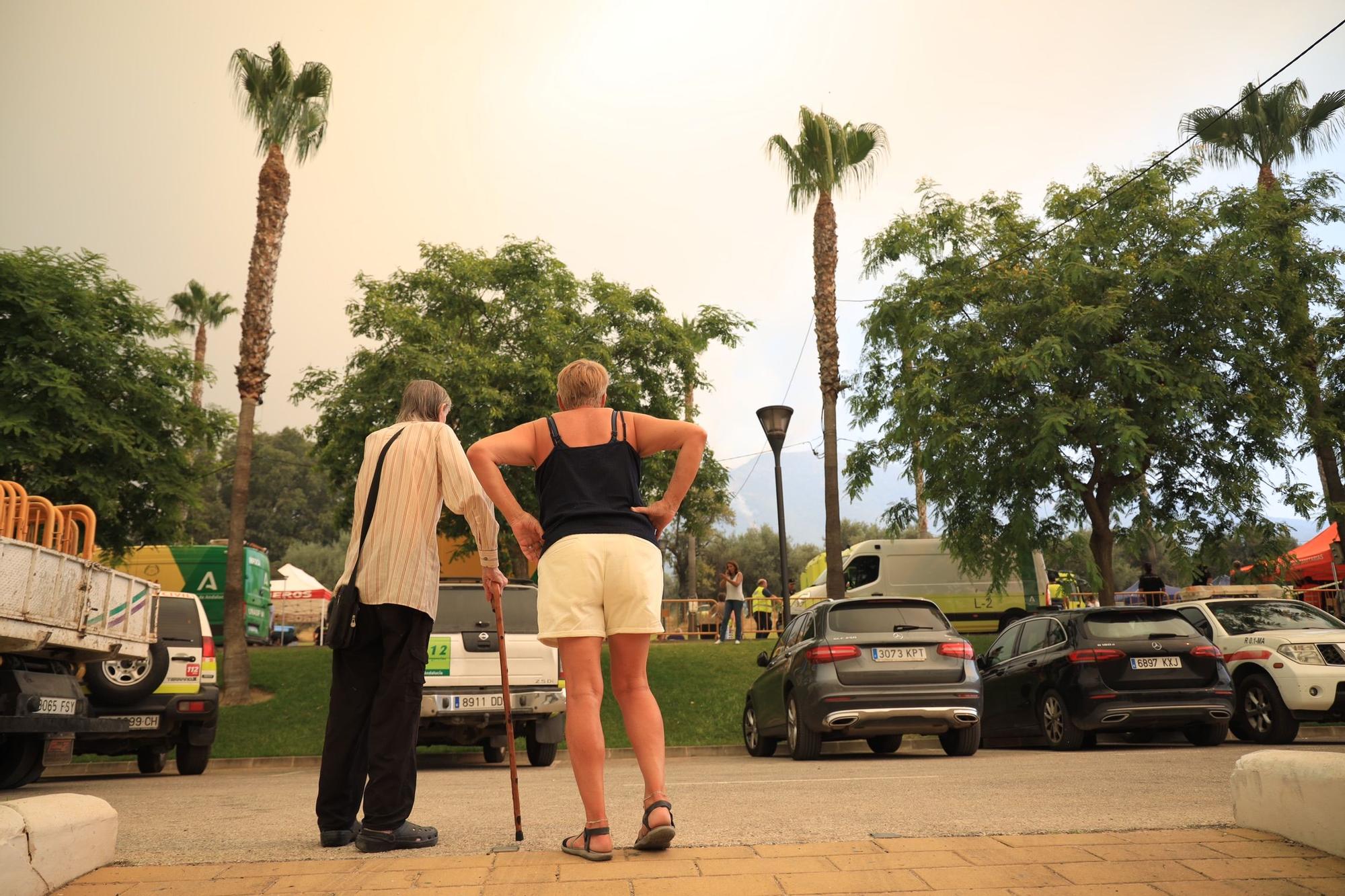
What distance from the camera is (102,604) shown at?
29.2 ft

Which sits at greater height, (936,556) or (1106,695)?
(936,556)

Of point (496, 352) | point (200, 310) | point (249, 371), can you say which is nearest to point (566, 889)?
point (249, 371)

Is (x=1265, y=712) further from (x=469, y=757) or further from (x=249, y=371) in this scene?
(x=249, y=371)

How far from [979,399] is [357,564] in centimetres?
1860

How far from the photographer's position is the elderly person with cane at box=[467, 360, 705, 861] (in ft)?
14.9

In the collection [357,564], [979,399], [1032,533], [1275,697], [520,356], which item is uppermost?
[520,356]

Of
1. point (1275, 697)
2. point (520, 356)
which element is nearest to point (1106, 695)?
point (1275, 697)

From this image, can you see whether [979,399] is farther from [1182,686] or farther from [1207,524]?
[1182,686]

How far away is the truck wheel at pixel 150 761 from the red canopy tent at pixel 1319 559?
22326 mm

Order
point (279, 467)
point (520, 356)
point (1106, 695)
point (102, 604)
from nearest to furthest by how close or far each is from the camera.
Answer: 1. point (102, 604)
2. point (1106, 695)
3. point (520, 356)
4. point (279, 467)

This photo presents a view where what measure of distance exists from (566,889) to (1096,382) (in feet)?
65.7

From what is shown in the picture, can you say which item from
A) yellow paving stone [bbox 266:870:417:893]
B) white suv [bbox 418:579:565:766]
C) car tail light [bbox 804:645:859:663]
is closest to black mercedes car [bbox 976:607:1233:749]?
car tail light [bbox 804:645:859:663]

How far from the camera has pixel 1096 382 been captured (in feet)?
71.6

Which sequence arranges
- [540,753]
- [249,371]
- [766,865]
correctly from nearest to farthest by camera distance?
[766,865], [540,753], [249,371]
